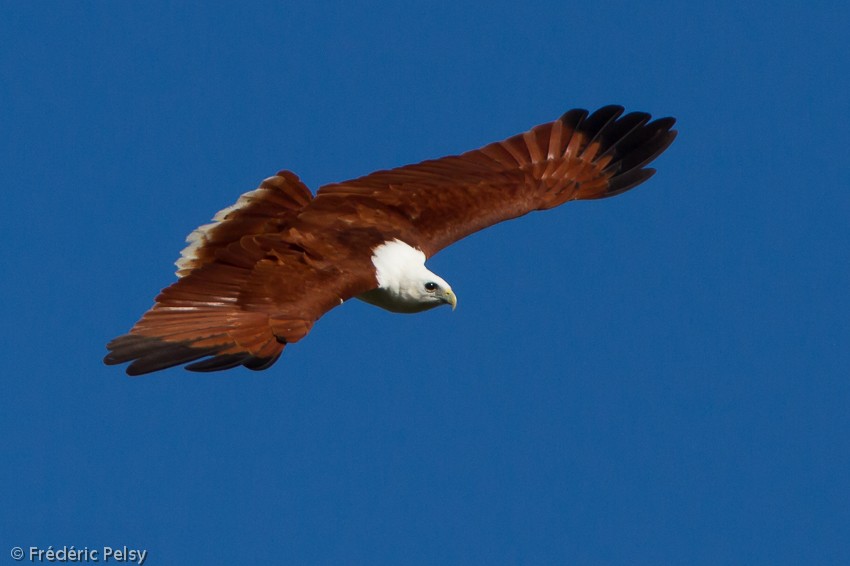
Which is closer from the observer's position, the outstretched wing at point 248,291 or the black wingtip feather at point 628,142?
the outstretched wing at point 248,291

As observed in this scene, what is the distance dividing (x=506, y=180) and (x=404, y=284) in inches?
72.6

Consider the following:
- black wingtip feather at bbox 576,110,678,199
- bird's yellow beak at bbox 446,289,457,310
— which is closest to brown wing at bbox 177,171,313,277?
bird's yellow beak at bbox 446,289,457,310

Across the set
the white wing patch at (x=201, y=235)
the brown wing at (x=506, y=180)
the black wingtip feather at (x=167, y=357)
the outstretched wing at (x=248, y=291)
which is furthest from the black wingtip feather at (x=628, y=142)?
the black wingtip feather at (x=167, y=357)

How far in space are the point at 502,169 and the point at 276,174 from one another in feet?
7.10

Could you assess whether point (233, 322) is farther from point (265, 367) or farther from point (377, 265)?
point (377, 265)

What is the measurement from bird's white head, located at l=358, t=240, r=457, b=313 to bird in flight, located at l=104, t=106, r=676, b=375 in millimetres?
11

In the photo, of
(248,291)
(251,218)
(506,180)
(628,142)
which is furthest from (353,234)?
(628,142)

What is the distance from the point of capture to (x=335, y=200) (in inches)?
501

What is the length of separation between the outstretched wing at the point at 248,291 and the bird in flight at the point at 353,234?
1cm

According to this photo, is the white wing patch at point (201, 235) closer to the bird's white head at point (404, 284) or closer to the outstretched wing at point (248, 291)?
the outstretched wing at point (248, 291)

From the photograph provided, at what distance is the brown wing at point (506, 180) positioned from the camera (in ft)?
42.0

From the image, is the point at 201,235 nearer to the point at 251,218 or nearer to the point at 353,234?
the point at 251,218

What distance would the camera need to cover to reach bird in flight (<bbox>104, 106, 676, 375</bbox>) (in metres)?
11.0

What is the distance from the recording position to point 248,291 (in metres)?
11.5
